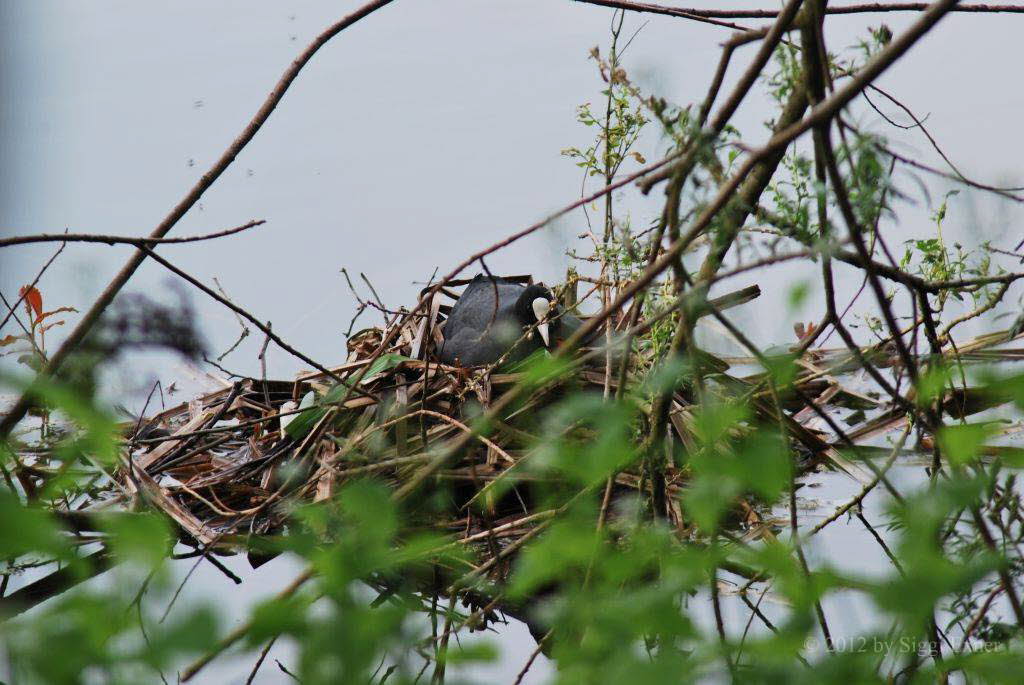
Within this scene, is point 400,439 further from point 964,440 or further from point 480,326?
point 964,440

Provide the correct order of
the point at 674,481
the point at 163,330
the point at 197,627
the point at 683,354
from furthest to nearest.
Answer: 1. the point at 163,330
2. the point at 674,481
3. the point at 683,354
4. the point at 197,627

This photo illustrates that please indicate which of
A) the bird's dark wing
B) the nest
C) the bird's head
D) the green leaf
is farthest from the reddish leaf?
the green leaf

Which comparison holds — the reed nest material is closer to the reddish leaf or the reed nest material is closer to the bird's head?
the bird's head

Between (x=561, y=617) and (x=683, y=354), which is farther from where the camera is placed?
(x=683, y=354)

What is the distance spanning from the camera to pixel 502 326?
158cm

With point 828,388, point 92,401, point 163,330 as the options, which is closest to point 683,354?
point 92,401

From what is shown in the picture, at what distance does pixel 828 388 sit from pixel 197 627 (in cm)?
159

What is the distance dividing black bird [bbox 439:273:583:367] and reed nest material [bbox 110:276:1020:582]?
5cm

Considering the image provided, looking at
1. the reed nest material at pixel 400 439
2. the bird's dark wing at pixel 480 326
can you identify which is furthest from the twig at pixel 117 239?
the bird's dark wing at pixel 480 326

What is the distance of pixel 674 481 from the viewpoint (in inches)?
52.7

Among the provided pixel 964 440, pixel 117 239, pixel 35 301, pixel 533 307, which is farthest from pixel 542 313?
pixel 964 440

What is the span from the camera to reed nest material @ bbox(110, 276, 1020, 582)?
126 centimetres

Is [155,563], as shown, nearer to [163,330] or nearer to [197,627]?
[197,627]

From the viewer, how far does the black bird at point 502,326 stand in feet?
5.13
